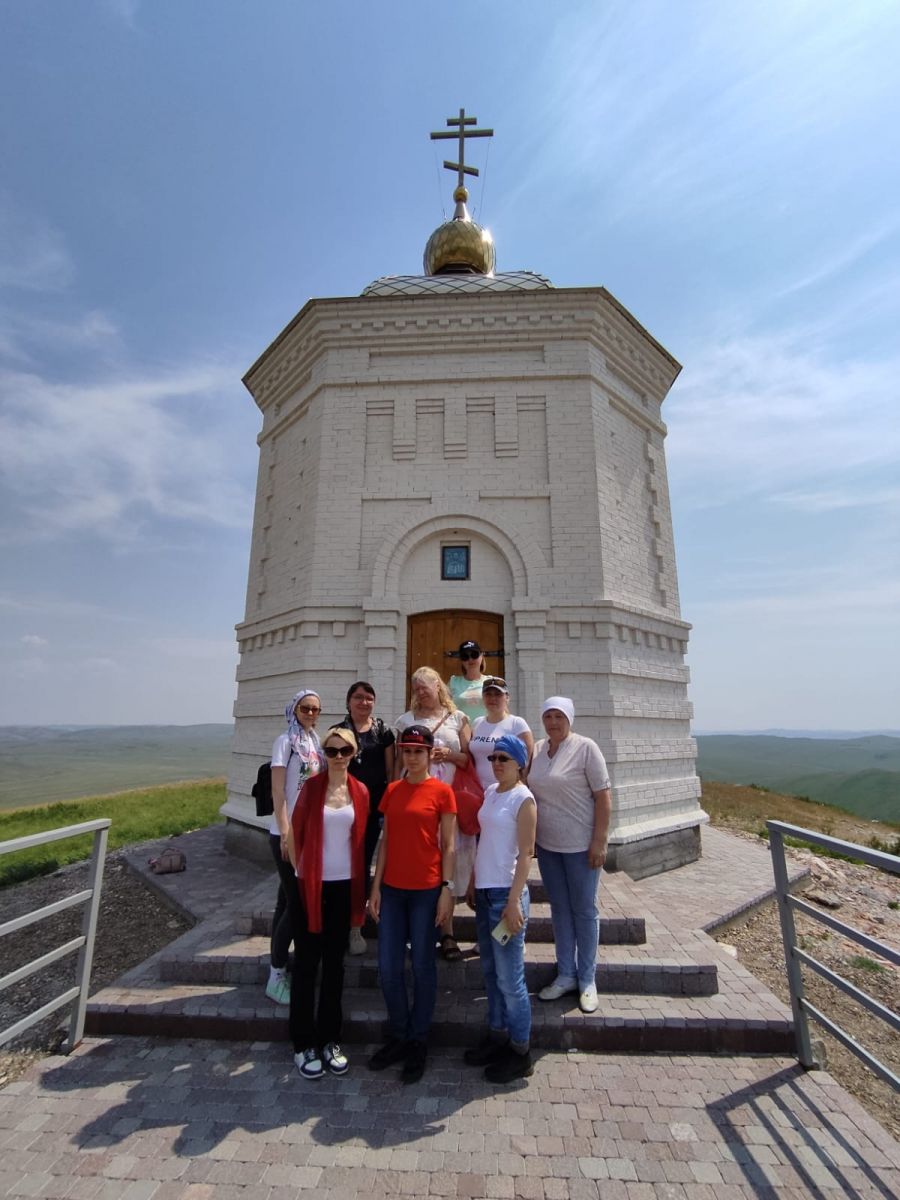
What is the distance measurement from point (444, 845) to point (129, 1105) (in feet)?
7.96

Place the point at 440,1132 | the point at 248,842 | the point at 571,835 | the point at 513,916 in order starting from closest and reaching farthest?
the point at 440,1132 < the point at 513,916 < the point at 571,835 < the point at 248,842

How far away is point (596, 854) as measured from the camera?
3.94 metres

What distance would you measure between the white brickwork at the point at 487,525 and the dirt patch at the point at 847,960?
184 cm

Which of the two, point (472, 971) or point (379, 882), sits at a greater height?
point (379, 882)

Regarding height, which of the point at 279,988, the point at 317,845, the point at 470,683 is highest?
the point at 470,683

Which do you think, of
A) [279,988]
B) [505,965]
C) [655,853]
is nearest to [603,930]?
[505,965]

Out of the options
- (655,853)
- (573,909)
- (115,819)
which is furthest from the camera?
(115,819)

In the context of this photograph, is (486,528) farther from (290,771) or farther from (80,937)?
(80,937)

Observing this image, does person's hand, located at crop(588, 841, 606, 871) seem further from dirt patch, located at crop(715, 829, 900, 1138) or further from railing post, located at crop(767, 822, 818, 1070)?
dirt patch, located at crop(715, 829, 900, 1138)

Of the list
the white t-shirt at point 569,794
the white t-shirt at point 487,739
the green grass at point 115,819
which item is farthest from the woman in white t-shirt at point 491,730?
the green grass at point 115,819

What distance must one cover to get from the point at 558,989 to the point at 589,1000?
0.23m

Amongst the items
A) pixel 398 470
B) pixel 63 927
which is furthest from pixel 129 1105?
pixel 398 470

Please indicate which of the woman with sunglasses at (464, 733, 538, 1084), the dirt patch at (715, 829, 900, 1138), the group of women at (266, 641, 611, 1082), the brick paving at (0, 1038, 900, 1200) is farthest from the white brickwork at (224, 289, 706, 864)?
the brick paving at (0, 1038, 900, 1200)

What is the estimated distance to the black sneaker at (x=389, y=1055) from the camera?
11.8 feet
